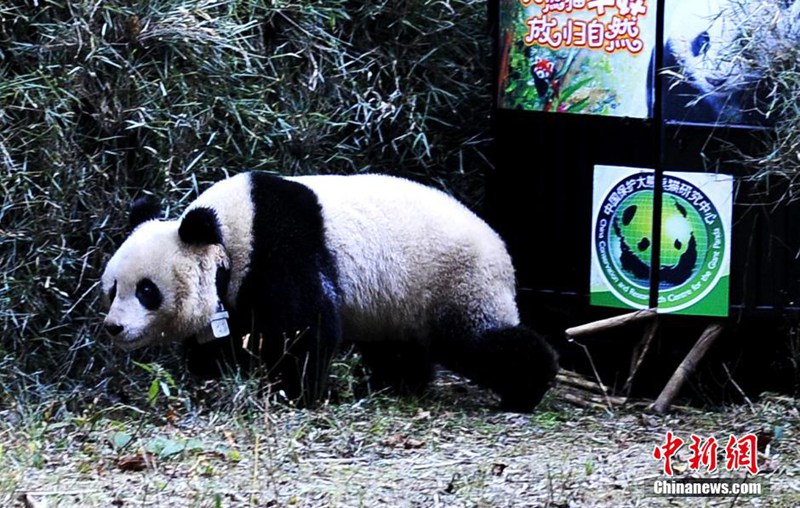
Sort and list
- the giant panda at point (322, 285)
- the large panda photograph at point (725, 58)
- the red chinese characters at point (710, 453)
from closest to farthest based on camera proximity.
→ the red chinese characters at point (710, 453) → the giant panda at point (322, 285) → the large panda photograph at point (725, 58)

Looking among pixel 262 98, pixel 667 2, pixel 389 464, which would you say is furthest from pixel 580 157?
pixel 389 464

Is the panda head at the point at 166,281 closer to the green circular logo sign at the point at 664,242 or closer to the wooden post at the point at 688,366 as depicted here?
the green circular logo sign at the point at 664,242

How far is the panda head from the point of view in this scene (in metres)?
6.21

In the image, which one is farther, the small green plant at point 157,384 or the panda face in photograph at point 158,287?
the panda face in photograph at point 158,287

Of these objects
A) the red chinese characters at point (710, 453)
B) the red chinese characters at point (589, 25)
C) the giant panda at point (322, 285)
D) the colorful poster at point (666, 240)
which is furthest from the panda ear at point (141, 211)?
the red chinese characters at point (710, 453)

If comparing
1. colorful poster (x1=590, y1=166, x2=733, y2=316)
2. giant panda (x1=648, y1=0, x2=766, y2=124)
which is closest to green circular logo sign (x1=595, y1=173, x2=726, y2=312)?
colorful poster (x1=590, y1=166, x2=733, y2=316)

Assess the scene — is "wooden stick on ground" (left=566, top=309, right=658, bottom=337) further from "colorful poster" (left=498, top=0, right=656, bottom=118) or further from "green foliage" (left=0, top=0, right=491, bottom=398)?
"green foliage" (left=0, top=0, right=491, bottom=398)

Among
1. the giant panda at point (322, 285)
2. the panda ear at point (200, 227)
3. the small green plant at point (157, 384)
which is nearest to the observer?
the small green plant at point (157, 384)

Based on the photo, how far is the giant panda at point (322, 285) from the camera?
6.26 metres

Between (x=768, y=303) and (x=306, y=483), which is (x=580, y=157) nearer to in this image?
(x=768, y=303)

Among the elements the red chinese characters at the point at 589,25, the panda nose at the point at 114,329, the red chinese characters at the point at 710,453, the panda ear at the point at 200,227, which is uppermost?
the red chinese characters at the point at 589,25

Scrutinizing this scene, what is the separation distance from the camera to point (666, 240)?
6.90 meters

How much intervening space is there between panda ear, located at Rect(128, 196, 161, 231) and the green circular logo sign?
245 cm

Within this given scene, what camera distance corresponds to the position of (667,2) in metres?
6.70
